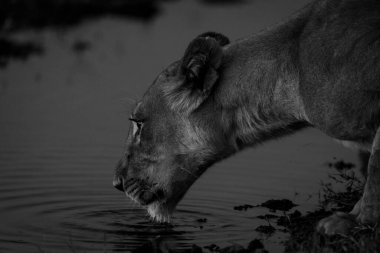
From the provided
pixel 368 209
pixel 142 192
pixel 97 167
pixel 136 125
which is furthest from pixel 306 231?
pixel 97 167

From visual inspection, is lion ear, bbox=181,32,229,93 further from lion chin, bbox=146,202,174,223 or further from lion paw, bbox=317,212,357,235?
lion paw, bbox=317,212,357,235

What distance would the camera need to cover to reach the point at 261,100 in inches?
244

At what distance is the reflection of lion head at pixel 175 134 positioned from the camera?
6.34m

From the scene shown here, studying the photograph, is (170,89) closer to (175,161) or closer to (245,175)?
(175,161)

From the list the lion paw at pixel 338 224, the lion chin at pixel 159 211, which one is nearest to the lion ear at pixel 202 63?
the lion chin at pixel 159 211

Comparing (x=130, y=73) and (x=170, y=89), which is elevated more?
(x=170, y=89)

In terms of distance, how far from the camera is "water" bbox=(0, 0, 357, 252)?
23.1 feet

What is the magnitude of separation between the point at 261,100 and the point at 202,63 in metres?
0.49

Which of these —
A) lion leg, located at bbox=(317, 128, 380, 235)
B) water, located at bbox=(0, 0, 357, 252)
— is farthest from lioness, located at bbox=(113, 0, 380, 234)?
water, located at bbox=(0, 0, 357, 252)

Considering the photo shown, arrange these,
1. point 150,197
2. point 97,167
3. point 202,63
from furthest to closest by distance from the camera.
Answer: point 97,167 → point 150,197 → point 202,63

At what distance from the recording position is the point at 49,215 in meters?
7.72

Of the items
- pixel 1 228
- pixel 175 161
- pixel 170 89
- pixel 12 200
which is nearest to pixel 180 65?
pixel 170 89

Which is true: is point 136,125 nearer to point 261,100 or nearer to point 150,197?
point 150,197

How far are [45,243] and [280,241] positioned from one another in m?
1.78
